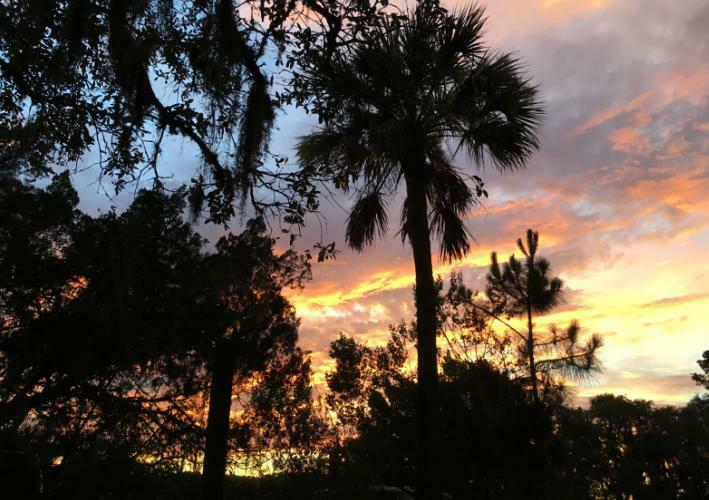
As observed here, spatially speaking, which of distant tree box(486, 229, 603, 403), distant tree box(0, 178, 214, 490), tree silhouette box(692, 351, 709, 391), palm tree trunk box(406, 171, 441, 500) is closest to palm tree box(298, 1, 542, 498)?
palm tree trunk box(406, 171, 441, 500)

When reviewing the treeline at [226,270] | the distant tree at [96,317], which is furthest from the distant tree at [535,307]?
the distant tree at [96,317]

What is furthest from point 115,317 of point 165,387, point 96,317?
point 165,387

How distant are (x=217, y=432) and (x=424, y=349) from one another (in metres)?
4.22

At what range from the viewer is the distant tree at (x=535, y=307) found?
55.9ft

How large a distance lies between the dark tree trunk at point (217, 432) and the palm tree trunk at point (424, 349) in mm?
3595

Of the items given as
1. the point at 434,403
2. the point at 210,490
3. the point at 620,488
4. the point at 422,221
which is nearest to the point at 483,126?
the point at 422,221

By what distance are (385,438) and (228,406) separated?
645 centimetres

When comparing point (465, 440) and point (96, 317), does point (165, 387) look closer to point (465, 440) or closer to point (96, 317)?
point (96, 317)

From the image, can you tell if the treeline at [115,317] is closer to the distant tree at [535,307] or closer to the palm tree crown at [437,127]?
the palm tree crown at [437,127]

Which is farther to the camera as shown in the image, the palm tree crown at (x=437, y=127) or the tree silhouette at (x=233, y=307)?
the palm tree crown at (x=437, y=127)

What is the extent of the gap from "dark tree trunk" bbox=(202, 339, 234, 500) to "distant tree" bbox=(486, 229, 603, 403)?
14.3 m

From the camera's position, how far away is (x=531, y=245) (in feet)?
58.7

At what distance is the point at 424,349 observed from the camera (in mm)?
7652

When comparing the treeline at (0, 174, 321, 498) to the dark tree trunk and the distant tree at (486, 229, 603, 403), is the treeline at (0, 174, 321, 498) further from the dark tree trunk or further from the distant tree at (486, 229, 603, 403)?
the distant tree at (486, 229, 603, 403)
